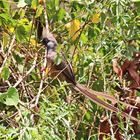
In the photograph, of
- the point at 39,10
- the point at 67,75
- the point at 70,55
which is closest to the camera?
Answer: the point at 39,10

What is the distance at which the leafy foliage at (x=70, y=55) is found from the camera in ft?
5.27

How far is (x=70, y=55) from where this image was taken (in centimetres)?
192

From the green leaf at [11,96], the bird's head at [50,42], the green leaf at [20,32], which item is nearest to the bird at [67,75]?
the bird's head at [50,42]

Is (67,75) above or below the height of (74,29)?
below

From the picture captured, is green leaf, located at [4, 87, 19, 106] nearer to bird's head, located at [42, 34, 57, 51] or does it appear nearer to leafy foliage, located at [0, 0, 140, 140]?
leafy foliage, located at [0, 0, 140, 140]

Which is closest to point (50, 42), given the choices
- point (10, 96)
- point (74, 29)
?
point (74, 29)

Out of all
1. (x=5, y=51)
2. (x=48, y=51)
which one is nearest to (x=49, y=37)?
(x=48, y=51)

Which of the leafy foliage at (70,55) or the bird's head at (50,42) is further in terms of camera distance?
the bird's head at (50,42)

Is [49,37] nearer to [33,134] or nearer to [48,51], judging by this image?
[48,51]

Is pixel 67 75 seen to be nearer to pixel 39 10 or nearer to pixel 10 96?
pixel 39 10

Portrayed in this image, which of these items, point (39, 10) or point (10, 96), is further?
point (39, 10)

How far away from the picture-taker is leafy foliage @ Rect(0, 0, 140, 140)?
5.27 ft

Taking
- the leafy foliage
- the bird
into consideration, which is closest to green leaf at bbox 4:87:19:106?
the leafy foliage

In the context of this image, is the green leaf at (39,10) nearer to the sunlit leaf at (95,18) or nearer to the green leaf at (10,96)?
the sunlit leaf at (95,18)
